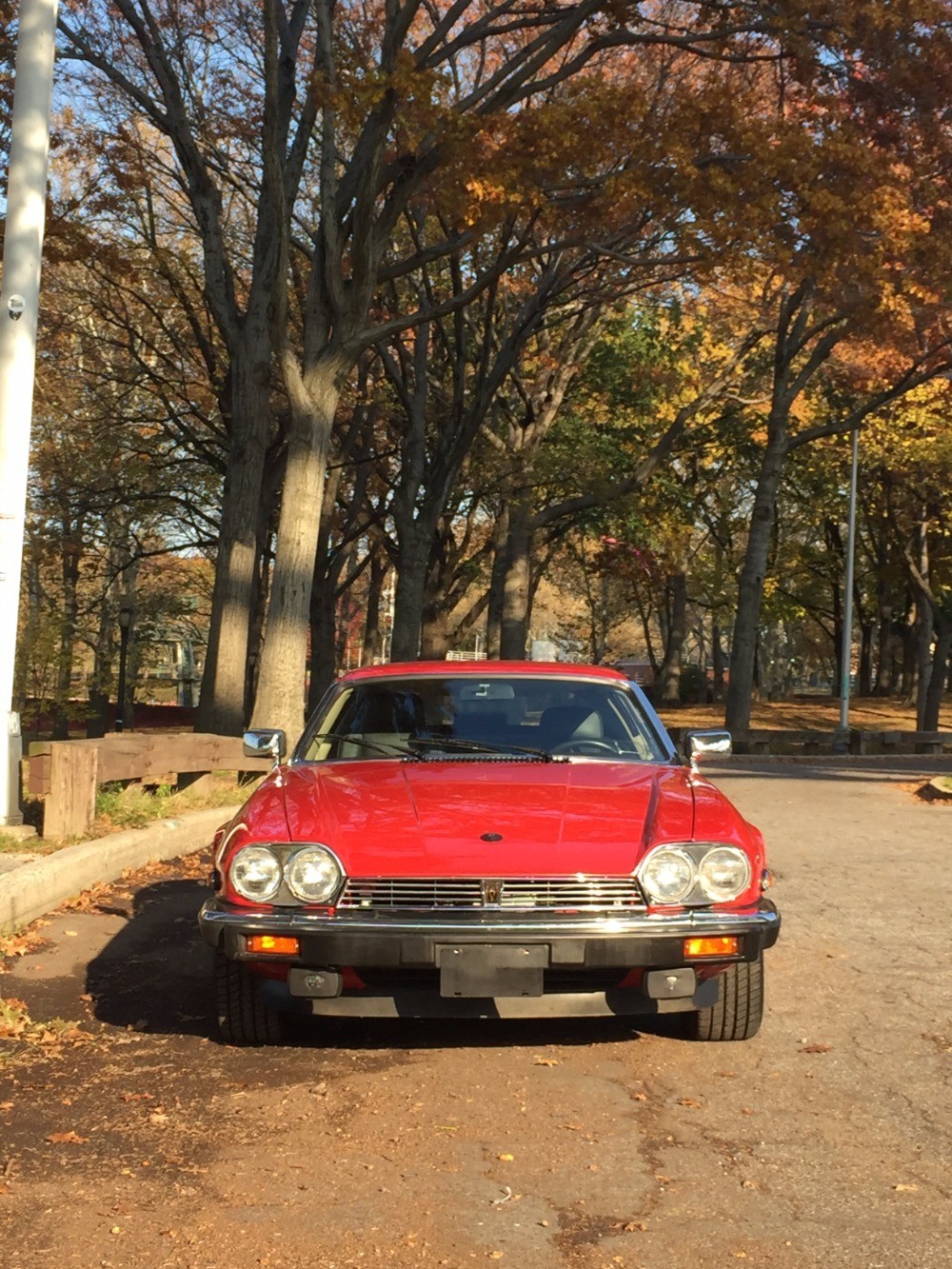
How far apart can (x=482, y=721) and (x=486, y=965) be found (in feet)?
6.22

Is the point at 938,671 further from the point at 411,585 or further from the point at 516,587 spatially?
the point at 411,585

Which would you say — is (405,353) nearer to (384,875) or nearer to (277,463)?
(277,463)

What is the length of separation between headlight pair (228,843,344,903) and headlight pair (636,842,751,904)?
1.05 metres

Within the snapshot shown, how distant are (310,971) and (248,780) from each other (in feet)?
31.4

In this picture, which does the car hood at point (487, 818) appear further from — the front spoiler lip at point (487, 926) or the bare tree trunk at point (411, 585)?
the bare tree trunk at point (411, 585)

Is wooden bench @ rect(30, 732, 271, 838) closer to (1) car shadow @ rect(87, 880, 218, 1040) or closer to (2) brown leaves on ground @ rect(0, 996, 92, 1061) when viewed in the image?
(1) car shadow @ rect(87, 880, 218, 1040)

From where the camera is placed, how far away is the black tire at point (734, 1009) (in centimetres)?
560

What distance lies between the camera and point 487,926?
16.6 feet

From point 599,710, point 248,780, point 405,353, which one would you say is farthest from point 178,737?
point 405,353

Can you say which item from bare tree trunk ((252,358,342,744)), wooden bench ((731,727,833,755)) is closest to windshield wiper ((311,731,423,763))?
bare tree trunk ((252,358,342,744))

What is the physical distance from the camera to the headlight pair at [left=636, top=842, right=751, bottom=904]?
17.1ft

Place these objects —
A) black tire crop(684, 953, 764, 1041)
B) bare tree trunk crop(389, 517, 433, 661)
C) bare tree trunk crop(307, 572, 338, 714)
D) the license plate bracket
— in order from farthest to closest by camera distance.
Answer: bare tree trunk crop(307, 572, 338, 714) → bare tree trunk crop(389, 517, 433, 661) → black tire crop(684, 953, 764, 1041) → the license plate bracket

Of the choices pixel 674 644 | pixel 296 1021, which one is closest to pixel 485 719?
pixel 296 1021

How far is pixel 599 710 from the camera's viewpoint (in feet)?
22.6
